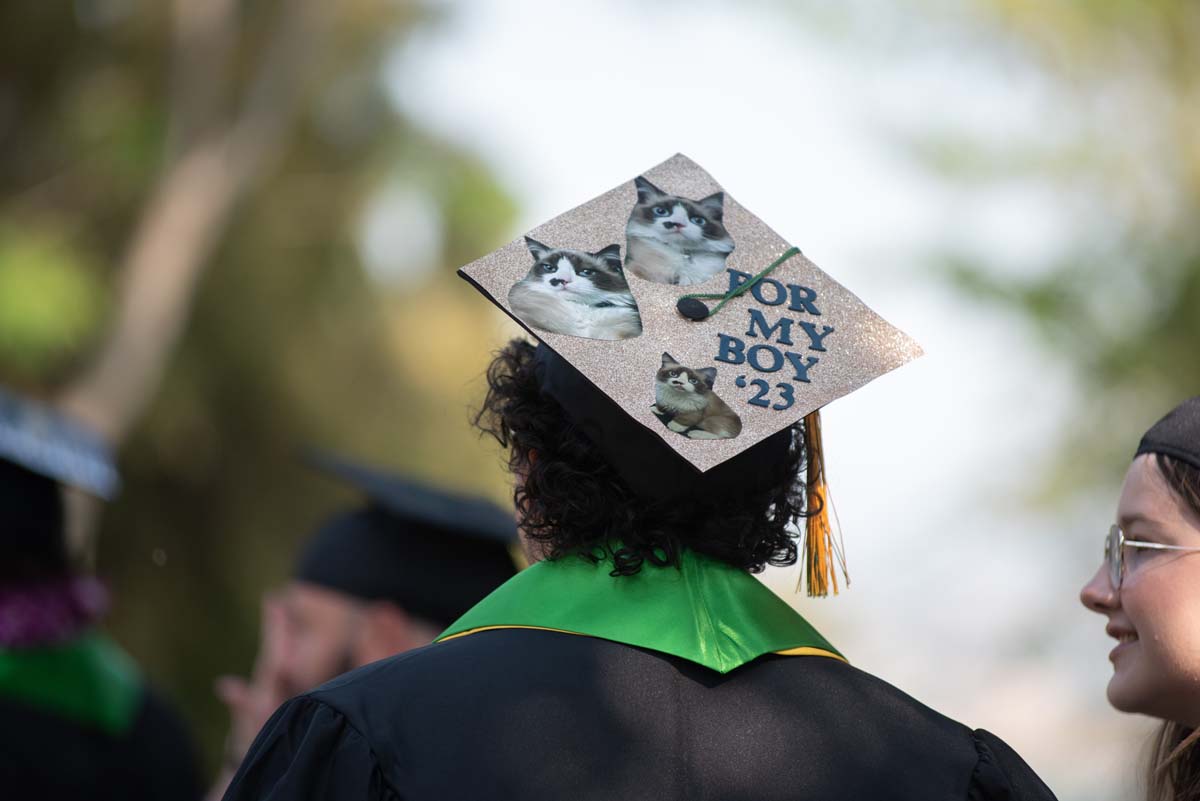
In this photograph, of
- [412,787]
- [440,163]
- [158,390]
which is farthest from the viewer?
[440,163]

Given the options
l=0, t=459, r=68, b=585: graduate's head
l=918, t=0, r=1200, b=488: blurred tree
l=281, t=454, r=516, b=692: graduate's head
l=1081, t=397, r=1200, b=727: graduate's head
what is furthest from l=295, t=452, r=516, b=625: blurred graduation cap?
l=918, t=0, r=1200, b=488: blurred tree

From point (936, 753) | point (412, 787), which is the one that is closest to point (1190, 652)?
point (936, 753)

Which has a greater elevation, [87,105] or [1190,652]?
[1190,652]

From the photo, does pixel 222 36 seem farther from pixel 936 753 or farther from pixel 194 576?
pixel 936 753

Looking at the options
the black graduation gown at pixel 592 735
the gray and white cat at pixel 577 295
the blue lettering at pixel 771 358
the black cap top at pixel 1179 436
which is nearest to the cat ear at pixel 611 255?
the gray and white cat at pixel 577 295

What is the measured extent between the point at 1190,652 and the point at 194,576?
864 cm

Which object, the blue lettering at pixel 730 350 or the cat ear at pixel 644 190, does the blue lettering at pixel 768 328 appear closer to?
the blue lettering at pixel 730 350

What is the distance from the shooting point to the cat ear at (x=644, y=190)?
2053mm

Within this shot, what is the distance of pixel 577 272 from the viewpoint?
1932mm

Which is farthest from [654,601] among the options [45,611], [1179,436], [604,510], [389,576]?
[45,611]

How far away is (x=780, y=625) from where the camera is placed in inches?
71.9

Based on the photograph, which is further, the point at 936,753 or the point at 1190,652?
the point at 1190,652

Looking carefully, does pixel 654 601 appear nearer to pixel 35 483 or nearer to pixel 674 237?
pixel 674 237

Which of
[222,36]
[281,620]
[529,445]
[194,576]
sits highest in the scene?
[529,445]
